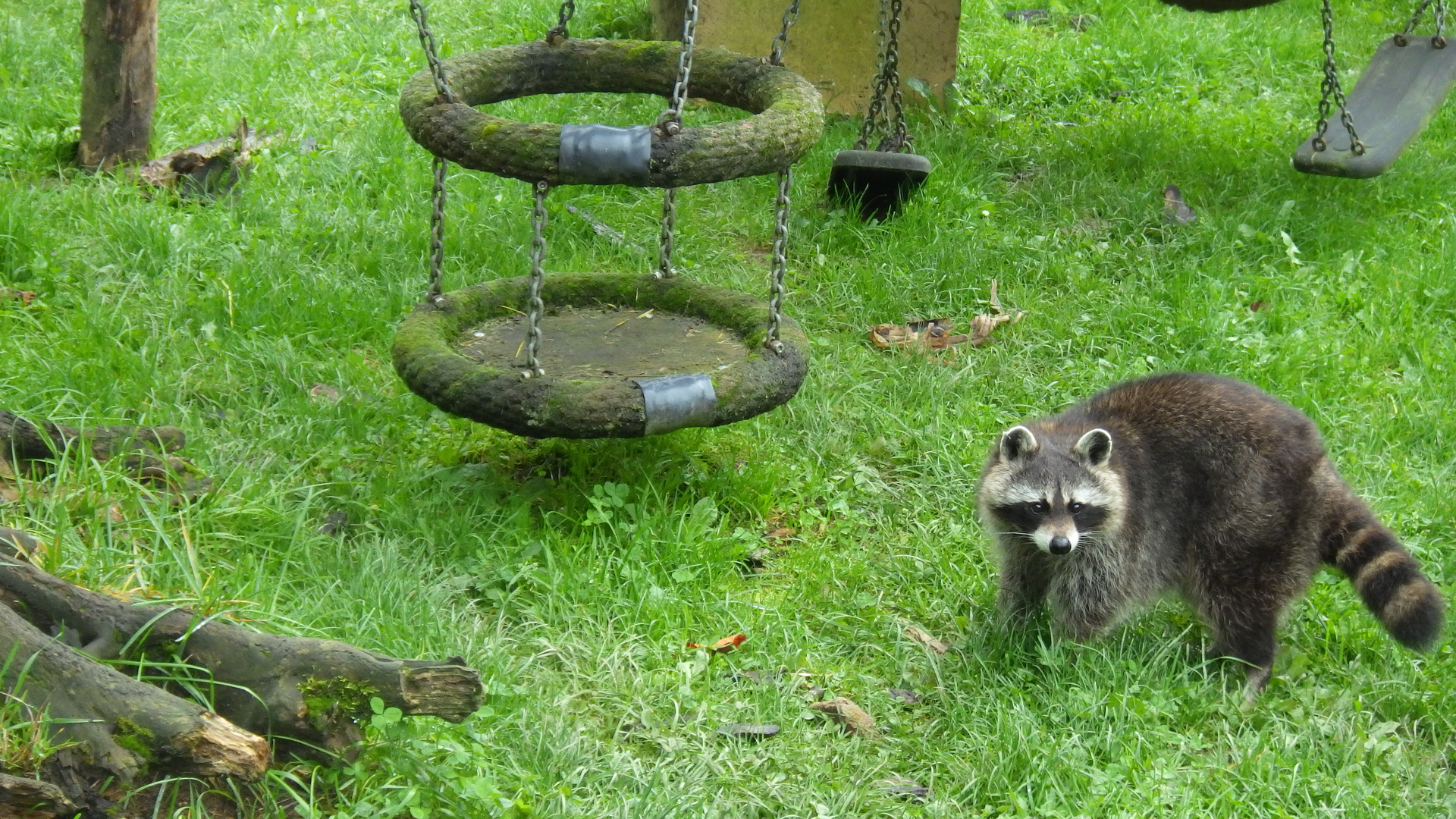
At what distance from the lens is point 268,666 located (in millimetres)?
2783

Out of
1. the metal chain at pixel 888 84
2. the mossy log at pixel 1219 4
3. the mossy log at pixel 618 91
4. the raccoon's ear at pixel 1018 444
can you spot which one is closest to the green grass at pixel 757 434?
the metal chain at pixel 888 84

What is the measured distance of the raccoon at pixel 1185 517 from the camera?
3.67 metres

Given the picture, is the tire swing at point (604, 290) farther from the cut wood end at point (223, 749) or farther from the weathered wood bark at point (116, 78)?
the weathered wood bark at point (116, 78)

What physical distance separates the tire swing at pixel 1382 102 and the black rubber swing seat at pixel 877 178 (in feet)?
5.86

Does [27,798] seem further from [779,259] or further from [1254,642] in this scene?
[1254,642]

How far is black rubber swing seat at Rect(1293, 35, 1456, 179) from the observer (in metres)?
5.88

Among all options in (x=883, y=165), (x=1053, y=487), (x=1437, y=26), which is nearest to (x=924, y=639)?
(x=1053, y=487)

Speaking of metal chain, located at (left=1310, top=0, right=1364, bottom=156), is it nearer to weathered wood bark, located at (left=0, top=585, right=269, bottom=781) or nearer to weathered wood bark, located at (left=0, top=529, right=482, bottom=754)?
weathered wood bark, located at (left=0, top=529, right=482, bottom=754)

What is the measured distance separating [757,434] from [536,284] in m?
1.30

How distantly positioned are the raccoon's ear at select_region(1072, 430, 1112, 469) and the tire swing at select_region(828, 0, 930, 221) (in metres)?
2.38

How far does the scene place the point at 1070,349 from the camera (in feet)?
17.4

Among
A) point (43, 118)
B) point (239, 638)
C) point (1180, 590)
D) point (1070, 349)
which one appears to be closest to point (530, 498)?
point (239, 638)

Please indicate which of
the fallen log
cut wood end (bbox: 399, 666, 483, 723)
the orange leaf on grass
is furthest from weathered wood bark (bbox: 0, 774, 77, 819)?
the orange leaf on grass

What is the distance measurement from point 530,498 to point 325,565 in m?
0.72
